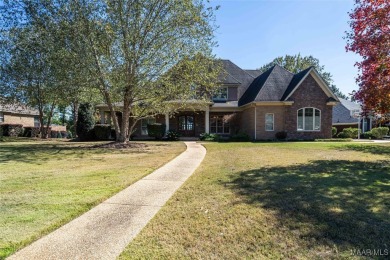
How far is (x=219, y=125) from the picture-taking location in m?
27.8

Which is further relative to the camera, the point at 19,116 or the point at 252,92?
the point at 19,116

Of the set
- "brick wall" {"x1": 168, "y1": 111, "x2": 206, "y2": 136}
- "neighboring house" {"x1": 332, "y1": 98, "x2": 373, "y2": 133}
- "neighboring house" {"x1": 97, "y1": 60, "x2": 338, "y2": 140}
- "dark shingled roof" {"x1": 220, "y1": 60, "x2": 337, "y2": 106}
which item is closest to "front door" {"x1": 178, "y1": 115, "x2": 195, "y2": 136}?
"brick wall" {"x1": 168, "y1": 111, "x2": 206, "y2": 136}

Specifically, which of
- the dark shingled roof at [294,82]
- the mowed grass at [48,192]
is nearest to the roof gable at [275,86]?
the dark shingled roof at [294,82]

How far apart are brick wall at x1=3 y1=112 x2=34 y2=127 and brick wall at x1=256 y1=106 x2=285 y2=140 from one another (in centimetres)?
2986

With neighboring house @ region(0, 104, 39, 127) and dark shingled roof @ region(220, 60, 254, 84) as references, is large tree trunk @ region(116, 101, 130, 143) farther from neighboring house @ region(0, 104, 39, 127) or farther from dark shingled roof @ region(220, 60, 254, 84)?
neighboring house @ region(0, 104, 39, 127)

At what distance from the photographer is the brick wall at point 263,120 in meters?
23.5

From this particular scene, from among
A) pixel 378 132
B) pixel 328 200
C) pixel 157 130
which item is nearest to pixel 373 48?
pixel 328 200

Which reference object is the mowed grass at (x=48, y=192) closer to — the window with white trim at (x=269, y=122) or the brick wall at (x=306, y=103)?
the window with white trim at (x=269, y=122)

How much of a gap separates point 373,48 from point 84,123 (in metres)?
21.8

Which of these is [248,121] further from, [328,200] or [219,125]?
[328,200]

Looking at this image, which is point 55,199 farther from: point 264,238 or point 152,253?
point 264,238

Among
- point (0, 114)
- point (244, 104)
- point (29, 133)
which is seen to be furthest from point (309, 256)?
point (0, 114)

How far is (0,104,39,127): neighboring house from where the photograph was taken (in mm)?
32375

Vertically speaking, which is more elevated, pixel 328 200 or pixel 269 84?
pixel 269 84
